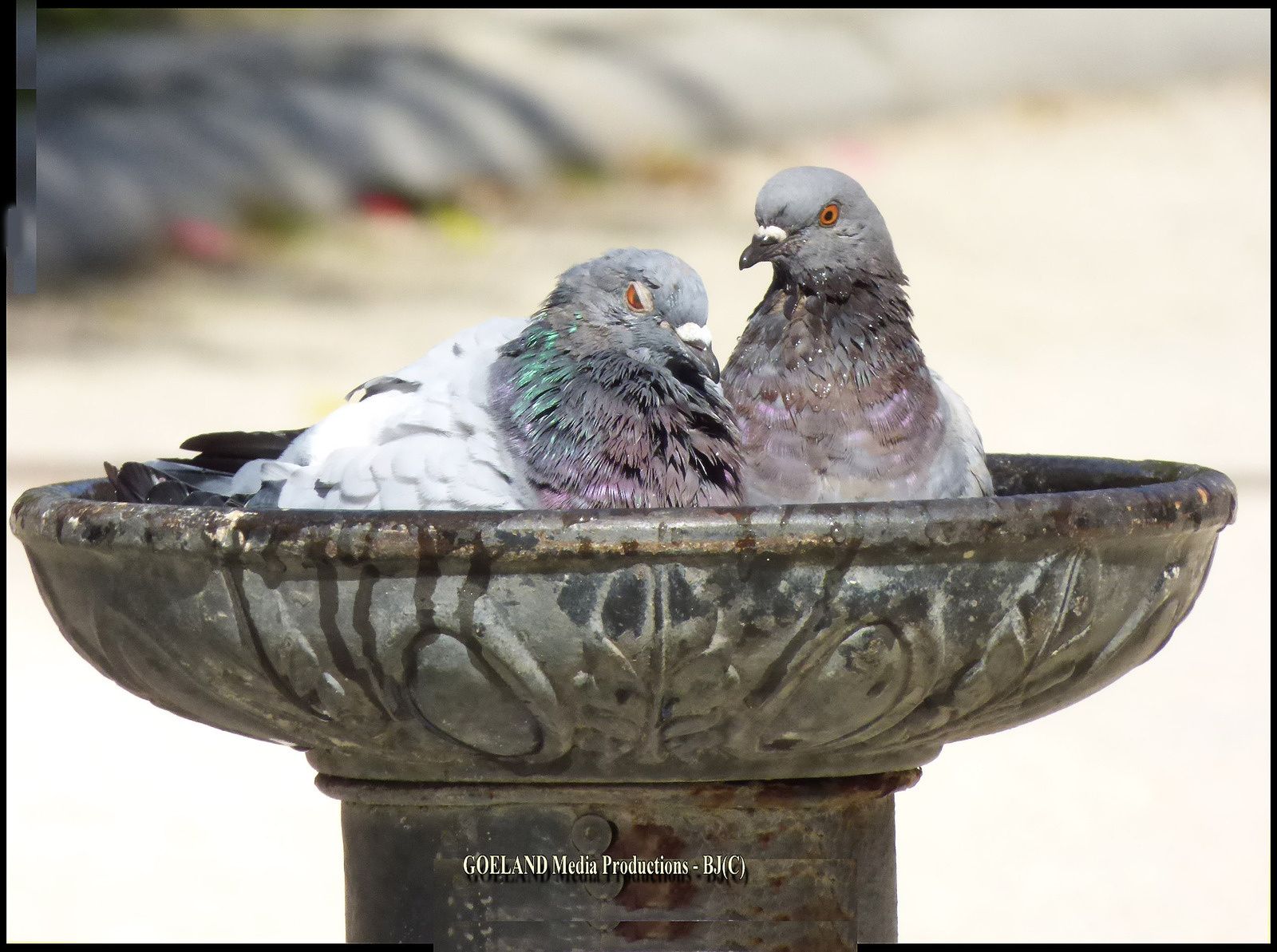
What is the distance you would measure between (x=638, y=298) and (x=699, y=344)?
11 centimetres

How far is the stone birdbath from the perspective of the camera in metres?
1.92

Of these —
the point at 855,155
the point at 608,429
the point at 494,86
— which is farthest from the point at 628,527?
the point at 494,86

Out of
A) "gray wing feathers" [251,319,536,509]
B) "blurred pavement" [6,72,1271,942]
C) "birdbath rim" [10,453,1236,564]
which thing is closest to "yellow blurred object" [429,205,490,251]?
"blurred pavement" [6,72,1271,942]

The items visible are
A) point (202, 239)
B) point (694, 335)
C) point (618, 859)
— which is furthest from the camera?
point (202, 239)

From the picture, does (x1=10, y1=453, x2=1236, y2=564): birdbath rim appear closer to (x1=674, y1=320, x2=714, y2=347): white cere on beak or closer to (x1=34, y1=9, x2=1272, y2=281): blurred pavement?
(x1=674, y1=320, x2=714, y2=347): white cere on beak

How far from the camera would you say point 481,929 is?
7.57 ft

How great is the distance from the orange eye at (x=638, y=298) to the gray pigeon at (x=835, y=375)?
1.08ft

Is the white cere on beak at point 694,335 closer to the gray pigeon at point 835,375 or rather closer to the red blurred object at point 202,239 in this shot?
the gray pigeon at point 835,375

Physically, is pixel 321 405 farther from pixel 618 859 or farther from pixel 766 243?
pixel 618 859

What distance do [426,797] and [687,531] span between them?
25.5 inches

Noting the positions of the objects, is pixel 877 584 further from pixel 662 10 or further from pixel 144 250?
pixel 662 10

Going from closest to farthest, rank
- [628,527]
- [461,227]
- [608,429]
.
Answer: [628,527] < [608,429] < [461,227]

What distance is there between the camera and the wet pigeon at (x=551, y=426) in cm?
238

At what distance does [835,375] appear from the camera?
2811mm
